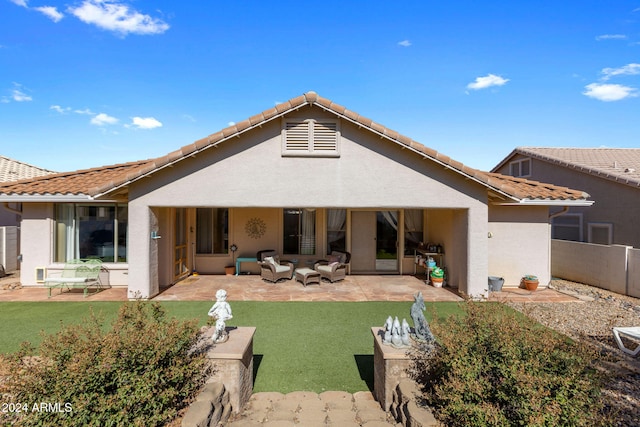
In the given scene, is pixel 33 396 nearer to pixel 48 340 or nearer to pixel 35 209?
pixel 48 340

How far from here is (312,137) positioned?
944 centimetres

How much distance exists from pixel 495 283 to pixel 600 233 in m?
8.00

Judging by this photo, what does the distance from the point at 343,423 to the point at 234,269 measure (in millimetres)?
9833

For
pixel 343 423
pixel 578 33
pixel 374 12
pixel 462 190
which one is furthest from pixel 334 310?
pixel 578 33

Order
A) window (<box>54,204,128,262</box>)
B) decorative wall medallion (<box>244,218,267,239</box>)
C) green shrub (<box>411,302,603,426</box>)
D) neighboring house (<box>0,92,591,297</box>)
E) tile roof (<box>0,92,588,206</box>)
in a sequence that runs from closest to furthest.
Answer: green shrub (<box>411,302,603,426</box>)
tile roof (<box>0,92,588,206</box>)
neighboring house (<box>0,92,591,297</box>)
window (<box>54,204,128,262</box>)
decorative wall medallion (<box>244,218,267,239</box>)

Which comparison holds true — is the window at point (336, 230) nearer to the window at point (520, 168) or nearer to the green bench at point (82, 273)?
the green bench at point (82, 273)

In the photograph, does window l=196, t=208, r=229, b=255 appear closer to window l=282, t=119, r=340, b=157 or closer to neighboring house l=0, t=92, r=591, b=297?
neighboring house l=0, t=92, r=591, b=297

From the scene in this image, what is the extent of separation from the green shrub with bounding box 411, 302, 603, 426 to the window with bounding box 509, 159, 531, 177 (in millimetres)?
18087

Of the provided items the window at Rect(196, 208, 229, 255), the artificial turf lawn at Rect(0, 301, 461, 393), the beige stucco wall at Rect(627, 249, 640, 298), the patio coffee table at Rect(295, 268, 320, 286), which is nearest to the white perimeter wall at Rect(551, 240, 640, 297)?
the beige stucco wall at Rect(627, 249, 640, 298)

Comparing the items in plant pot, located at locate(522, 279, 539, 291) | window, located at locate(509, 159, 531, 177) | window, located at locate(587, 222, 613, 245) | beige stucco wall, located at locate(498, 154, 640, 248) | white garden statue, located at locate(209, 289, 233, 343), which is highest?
window, located at locate(509, 159, 531, 177)

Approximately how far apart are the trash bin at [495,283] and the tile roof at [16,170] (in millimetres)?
24908

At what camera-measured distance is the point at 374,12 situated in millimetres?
10898

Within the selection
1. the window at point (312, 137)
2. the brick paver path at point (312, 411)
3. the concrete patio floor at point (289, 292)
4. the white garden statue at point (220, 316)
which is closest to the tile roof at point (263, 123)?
the window at point (312, 137)

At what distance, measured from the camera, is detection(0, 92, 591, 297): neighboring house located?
9.14 meters
